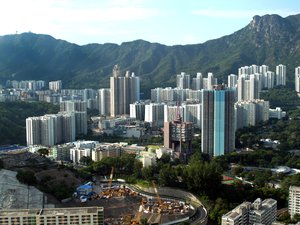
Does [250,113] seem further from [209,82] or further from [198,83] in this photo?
[198,83]

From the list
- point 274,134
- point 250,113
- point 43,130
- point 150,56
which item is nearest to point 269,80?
point 250,113

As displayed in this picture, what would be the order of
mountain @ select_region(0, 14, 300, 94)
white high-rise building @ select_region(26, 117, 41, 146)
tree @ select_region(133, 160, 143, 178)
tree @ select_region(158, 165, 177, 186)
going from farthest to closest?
mountain @ select_region(0, 14, 300, 94) → white high-rise building @ select_region(26, 117, 41, 146) → tree @ select_region(133, 160, 143, 178) → tree @ select_region(158, 165, 177, 186)

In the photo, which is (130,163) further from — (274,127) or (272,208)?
(274,127)

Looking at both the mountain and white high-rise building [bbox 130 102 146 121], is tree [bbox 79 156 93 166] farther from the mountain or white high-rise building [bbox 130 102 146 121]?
the mountain

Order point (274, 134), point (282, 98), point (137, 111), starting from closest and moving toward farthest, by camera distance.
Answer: point (274, 134)
point (137, 111)
point (282, 98)

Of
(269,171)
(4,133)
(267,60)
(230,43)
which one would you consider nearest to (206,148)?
(269,171)

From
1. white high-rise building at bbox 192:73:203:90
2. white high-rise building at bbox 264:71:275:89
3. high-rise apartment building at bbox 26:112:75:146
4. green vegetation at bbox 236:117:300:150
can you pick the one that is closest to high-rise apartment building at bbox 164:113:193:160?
green vegetation at bbox 236:117:300:150
